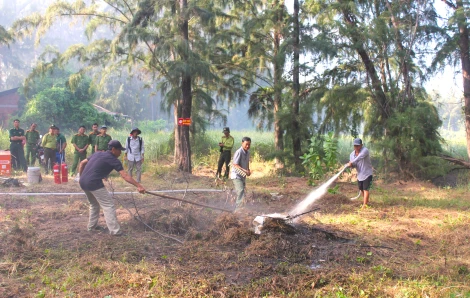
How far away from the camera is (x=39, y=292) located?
440cm

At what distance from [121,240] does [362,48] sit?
10384mm

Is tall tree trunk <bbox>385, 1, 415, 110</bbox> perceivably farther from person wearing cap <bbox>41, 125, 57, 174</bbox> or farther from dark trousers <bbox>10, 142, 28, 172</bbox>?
dark trousers <bbox>10, 142, 28, 172</bbox>

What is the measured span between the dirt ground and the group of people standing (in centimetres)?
261

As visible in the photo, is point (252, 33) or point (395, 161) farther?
point (252, 33)

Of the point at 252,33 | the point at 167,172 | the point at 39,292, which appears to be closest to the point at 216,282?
the point at 39,292

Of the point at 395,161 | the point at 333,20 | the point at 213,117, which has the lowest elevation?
the point at 395,161

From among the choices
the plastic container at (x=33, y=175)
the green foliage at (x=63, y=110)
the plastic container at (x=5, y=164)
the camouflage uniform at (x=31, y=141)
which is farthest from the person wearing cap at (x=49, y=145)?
the green foliage at (x=63, y=110)

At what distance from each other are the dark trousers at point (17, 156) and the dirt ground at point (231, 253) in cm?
508

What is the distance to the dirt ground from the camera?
4645 mm

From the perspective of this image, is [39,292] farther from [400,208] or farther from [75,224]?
[400,208]

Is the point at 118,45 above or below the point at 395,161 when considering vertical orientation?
above

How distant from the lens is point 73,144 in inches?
510

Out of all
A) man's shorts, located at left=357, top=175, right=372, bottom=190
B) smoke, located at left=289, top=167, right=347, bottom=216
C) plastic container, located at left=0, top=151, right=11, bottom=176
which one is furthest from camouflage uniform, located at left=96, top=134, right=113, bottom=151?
man's shorts, located at left=357, top=175, right=372, bottom=190

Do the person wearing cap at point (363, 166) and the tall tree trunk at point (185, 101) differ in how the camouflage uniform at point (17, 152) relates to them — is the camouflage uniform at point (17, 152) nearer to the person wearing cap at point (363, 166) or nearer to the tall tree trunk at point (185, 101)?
the tall tree trunk at point (185, 101)
